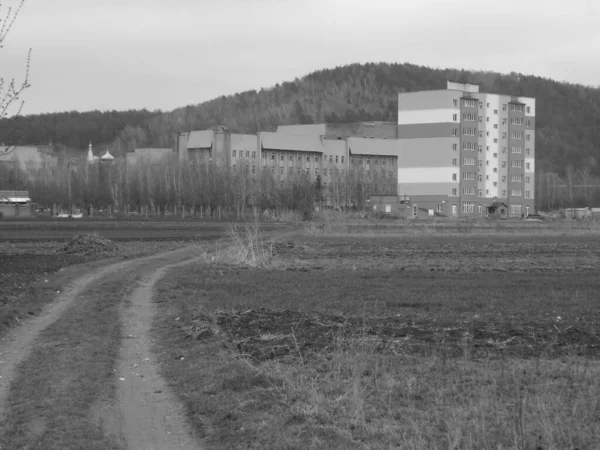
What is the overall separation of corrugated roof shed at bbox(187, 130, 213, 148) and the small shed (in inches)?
2210

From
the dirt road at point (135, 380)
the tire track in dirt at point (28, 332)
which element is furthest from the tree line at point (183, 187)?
the dirt road at point (135, 380)

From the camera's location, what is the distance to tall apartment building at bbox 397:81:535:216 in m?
127

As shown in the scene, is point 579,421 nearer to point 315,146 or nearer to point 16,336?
point 16,336

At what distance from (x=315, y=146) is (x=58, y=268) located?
13677 centimetres

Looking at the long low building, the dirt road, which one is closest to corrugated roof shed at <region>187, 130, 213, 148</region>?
the long low building

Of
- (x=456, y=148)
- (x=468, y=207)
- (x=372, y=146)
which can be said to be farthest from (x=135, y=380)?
(x=372, y=146)

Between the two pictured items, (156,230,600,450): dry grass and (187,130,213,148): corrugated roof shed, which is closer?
(156,230,600,450): dry grass

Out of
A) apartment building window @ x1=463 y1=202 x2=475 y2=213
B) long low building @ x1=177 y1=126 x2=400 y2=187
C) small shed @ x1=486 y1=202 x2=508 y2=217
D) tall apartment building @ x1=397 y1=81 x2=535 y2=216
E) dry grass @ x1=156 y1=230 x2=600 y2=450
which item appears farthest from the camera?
long low building @ x1=177 y1=126 x2=400 y2=187

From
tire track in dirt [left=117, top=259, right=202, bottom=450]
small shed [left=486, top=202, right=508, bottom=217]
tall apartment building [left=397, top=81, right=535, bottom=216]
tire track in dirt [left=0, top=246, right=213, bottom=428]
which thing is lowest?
small shed [left=486, top=202, right=508, bottom=217]

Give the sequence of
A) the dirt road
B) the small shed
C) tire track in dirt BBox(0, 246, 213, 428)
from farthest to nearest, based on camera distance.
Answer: the small shed → tire track in dirt BBox(0, 246, 213, 428) → the dirt road

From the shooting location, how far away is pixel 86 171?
16650 cm

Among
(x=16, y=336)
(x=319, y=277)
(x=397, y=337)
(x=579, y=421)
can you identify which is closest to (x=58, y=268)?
(x=319, y=277)

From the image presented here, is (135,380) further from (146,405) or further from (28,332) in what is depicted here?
(28,332)

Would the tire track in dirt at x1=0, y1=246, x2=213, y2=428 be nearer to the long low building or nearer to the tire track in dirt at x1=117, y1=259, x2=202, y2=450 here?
the tire track in dirt at x1=117, y1=259, x2=202, y2=450
